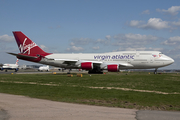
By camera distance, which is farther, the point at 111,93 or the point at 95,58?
the point at 95,58

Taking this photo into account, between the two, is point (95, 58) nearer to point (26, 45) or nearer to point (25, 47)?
point (26, 45)

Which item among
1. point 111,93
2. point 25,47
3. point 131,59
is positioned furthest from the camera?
point 25,47

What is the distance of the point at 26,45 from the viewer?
1913 inches

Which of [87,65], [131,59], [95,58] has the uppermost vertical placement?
[95,58]

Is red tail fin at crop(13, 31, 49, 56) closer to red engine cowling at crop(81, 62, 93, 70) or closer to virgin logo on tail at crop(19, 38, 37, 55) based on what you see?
virgin logo on tail at crop(19, 38, 37, 55)

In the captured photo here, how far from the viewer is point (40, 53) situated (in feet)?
163

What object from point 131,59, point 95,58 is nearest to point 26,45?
point 95,58

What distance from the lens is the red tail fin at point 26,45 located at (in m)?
48.3

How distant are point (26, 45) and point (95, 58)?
17349mm

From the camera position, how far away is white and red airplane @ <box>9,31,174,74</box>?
4416 cm

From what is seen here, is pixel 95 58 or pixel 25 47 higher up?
pixel 25 47

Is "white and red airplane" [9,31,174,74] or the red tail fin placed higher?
the red tail fin

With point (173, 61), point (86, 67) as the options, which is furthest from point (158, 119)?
point (173, 61)

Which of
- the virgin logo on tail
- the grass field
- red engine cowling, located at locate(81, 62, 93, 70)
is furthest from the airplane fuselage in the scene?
the grass field
